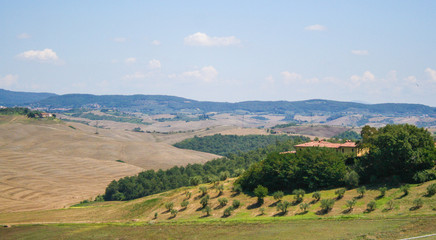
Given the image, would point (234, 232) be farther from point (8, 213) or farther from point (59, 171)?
point (59, 171)

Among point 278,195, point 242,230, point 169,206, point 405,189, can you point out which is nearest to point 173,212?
point 169,206

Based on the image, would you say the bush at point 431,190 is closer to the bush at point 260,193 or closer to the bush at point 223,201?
the bush at point 260,193

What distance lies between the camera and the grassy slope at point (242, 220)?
49.8 meters

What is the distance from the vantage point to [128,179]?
464 feet

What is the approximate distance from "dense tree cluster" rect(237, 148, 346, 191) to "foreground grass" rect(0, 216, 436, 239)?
1986cm

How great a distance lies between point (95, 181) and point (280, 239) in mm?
112597

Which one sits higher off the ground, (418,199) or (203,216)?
(418,199)

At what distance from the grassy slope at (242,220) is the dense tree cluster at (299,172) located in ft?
13.4

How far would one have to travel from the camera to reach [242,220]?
208 feet

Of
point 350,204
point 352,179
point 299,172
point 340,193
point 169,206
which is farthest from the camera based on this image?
point 299,172

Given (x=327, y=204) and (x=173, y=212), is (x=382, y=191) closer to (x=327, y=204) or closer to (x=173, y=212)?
(x=327, y=204)

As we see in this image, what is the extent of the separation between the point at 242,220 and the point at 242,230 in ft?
23.6

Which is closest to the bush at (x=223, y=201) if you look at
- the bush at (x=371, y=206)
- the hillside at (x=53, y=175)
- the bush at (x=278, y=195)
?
the bush at (x=278, y=195)

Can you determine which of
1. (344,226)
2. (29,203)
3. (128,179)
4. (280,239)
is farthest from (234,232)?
(128,179)
